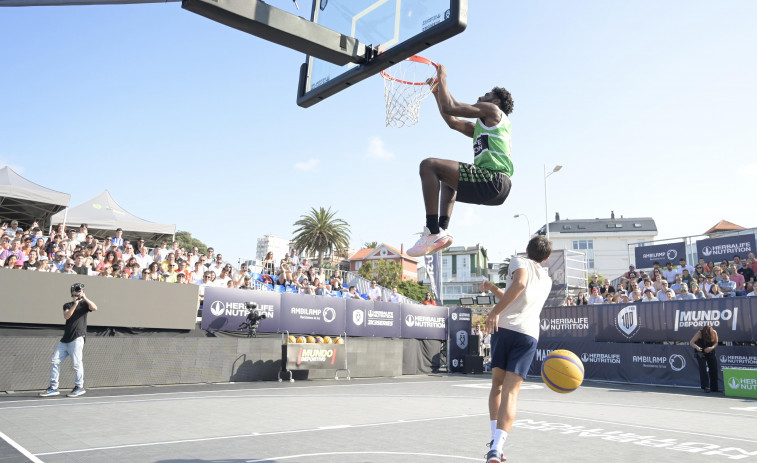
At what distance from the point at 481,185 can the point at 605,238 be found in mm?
85558

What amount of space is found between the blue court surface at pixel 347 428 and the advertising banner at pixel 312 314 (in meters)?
4.10

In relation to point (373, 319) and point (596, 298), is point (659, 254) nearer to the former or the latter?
point (596, 298)

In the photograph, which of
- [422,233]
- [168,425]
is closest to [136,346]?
[168,425]

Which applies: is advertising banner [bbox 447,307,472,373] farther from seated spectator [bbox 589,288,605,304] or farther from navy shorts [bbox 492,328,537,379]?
navy shorts [bbox 492,328,537,379]

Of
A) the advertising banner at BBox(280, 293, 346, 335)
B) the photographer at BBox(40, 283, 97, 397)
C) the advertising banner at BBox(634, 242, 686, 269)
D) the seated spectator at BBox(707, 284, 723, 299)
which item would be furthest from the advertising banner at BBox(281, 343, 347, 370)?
the advertising banner at BBox(634, 242, 686, 269)

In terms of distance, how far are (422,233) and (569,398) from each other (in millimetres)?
9087

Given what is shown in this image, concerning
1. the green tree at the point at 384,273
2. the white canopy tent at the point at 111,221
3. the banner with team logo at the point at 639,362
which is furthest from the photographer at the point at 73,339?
the green tree at the point at 384,273

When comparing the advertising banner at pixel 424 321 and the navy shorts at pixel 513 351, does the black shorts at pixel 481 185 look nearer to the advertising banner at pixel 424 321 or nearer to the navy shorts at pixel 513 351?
the navy shorts at pixel 513 351

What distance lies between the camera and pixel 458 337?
22.6 metres

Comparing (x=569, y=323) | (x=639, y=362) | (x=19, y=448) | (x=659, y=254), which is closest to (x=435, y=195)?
(x=19, y=448)

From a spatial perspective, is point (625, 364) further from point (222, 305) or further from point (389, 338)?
point (222, 305)

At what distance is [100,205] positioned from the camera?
→ 20578mm

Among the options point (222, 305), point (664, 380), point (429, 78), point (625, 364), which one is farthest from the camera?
point (625, 364)

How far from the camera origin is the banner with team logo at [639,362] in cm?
1692
